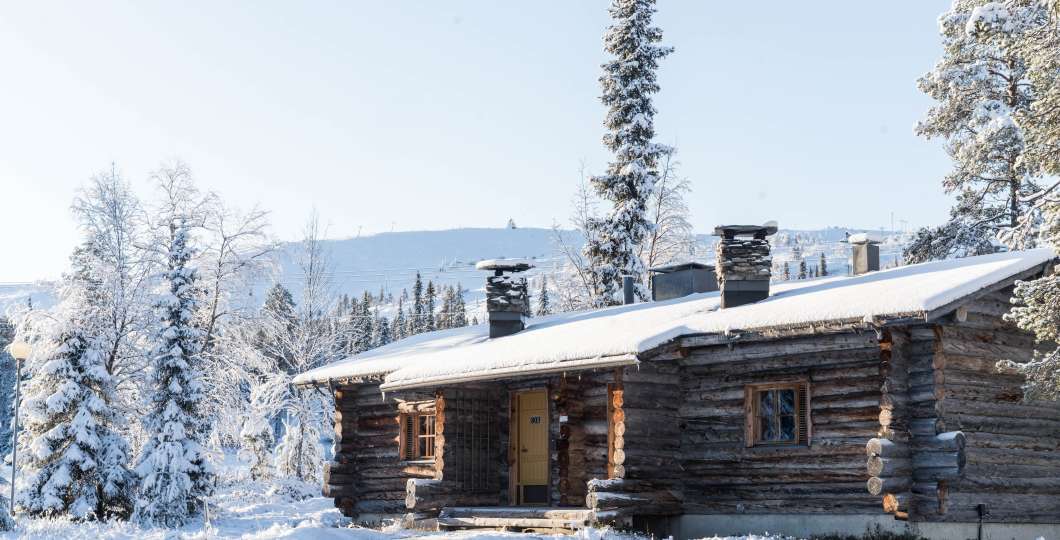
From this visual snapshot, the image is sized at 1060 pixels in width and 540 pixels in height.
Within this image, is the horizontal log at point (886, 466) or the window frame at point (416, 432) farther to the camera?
the window frame at point (416, 432)

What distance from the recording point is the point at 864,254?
2114cm

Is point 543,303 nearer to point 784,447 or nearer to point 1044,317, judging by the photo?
point 784,447

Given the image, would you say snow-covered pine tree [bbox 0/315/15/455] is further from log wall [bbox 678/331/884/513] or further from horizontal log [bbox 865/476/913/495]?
horizontal log [bbox 865/476/913/495]

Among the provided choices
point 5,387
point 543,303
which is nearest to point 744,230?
point 5,387

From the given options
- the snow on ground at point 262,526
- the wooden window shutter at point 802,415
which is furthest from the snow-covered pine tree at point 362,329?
the wooden window shutter at point 802,415

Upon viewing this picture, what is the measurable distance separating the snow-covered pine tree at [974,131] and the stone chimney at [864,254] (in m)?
8.08

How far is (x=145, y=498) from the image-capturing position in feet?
89.7

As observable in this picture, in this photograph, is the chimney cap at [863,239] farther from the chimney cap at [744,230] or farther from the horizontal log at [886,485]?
the horizontal log at [886,485]

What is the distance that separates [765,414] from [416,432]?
8836mm

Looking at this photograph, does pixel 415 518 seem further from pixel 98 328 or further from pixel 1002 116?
pixel 1002 116

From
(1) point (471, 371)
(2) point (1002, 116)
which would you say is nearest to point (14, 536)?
(1) point (471, 371)

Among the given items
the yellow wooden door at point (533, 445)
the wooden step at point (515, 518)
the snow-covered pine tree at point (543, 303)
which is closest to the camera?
the wooden step at point (515, 518)

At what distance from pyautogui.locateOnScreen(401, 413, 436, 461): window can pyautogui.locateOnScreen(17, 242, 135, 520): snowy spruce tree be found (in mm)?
8147

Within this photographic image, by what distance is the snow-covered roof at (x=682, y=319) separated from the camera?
1597 cm
